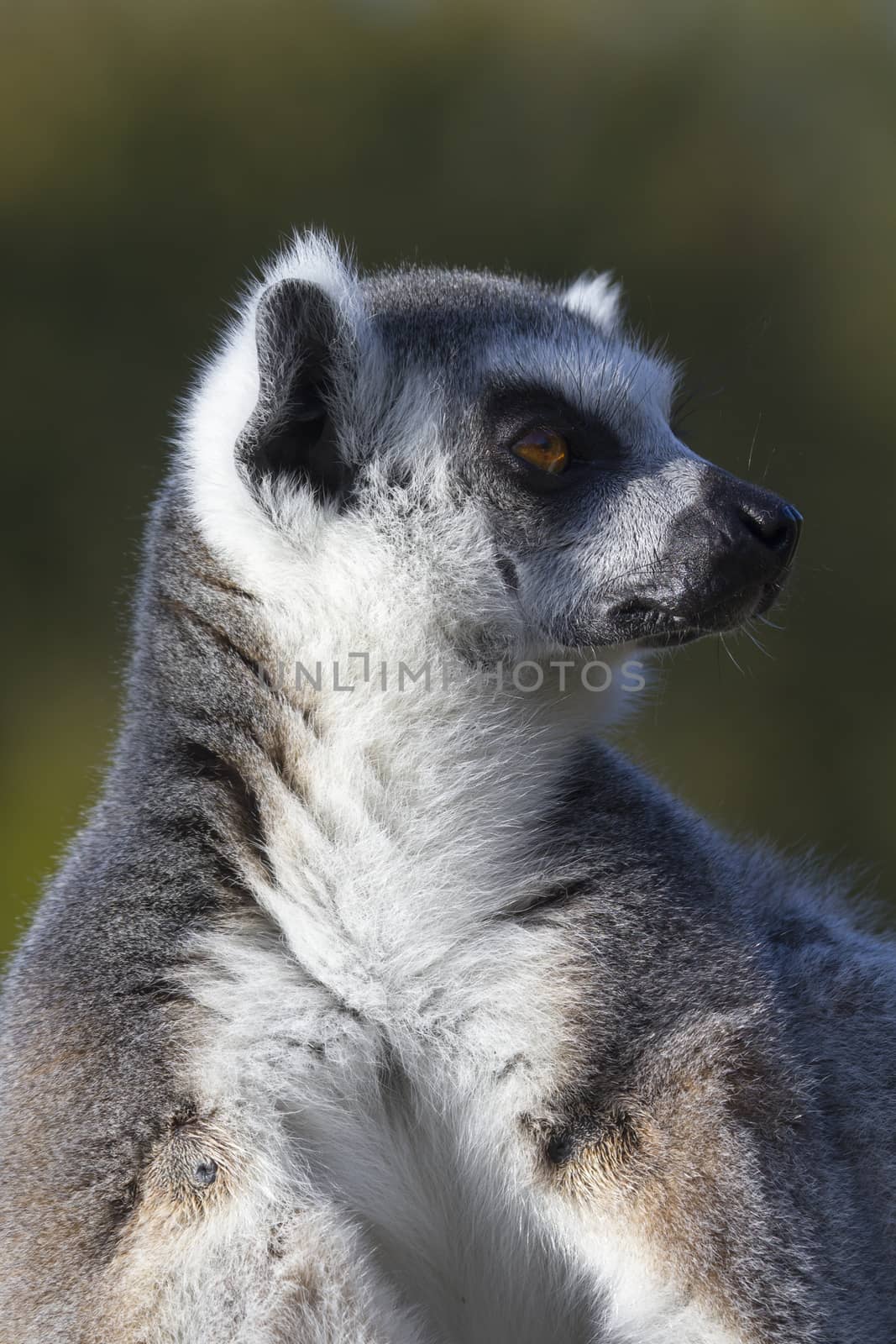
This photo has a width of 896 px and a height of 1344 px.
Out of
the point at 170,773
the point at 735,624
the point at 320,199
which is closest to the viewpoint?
the point at 170,773

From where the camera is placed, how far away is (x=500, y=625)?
1.95 metres

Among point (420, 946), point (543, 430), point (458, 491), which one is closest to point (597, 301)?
point (543, 430)

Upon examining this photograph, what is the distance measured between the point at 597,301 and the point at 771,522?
1.01 meters

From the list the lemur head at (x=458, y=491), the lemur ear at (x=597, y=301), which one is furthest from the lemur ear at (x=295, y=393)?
the lemur ear at (x=597, y=301)

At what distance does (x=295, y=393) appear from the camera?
1.99 meters

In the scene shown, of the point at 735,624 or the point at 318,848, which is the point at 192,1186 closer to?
the point at 318,848

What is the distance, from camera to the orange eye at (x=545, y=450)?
202cm

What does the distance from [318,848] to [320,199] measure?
20.1ft

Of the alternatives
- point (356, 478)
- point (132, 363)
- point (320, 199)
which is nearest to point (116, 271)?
point (132, 363)

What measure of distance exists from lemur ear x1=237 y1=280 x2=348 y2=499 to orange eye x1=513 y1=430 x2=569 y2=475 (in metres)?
0.27

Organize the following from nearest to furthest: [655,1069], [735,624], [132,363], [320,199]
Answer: [655,1069] → [735,624] → [132,363] → [320,199]

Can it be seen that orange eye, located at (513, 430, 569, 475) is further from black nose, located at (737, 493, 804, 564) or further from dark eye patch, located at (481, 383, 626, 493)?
black nose, located at (737, 493, 804, 564)

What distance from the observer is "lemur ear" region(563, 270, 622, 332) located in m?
2.65

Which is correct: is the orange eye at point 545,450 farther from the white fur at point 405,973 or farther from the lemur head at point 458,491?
the white fur at point 405,973
